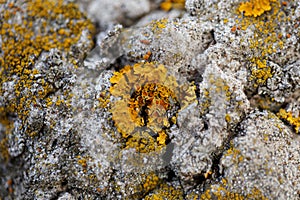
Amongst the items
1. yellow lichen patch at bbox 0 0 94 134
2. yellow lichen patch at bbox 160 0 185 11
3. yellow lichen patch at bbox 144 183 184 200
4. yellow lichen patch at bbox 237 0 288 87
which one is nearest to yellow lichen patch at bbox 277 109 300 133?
yellow lichen patch at bbox 237 0 288 87

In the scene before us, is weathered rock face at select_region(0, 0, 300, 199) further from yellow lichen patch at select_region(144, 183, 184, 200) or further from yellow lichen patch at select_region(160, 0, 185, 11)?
yellow lichen patch at select_region(160, 0, 185, 11)

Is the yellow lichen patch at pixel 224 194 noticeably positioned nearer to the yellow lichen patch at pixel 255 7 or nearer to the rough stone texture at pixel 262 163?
the rough stone texture at pixel 262 163

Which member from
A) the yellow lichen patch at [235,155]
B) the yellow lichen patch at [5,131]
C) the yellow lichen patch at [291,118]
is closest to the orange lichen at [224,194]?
the yellow lichen patch at [235,155]

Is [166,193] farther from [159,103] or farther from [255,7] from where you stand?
[255,7]

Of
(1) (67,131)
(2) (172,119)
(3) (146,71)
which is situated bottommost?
(1) (67,131)

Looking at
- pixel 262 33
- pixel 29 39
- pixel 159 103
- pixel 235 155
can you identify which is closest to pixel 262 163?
pixel 235 155

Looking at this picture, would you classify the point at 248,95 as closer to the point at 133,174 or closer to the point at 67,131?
the point at 133,174

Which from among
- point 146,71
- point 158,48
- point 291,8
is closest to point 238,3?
point 291,8
